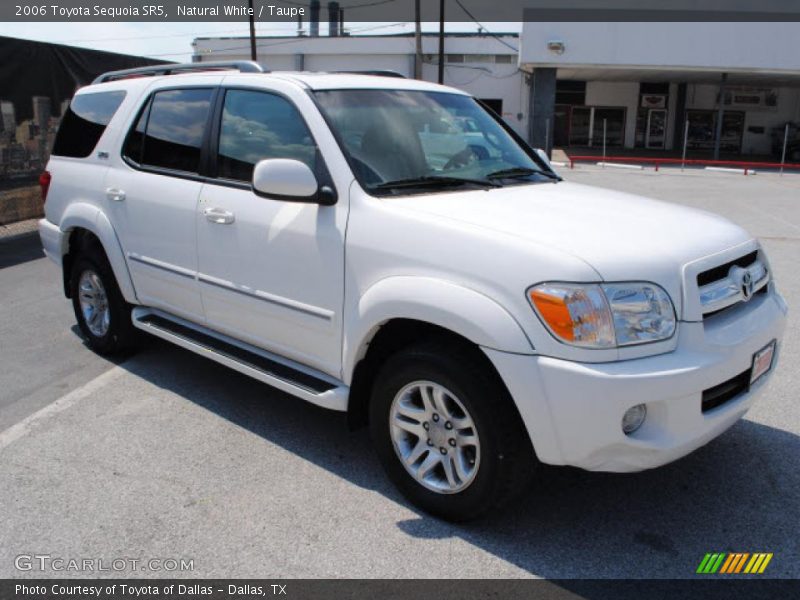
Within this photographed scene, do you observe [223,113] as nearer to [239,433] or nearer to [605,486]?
[239,433]

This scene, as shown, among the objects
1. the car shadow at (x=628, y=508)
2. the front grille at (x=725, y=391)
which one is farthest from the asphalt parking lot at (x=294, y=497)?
the front grille at (x=725, y=391)

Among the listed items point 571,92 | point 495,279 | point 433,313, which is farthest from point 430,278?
point 571,92

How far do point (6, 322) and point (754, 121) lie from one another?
38.9 metres

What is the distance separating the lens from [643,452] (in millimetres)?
2670

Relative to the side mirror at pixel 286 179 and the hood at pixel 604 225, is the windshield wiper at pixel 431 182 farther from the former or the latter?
the side mirror at pixel 286 179

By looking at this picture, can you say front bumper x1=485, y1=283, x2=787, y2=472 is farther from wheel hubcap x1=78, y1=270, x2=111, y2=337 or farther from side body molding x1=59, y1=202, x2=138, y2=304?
wheel hubcap x1=78, y1=270, x2=111, y2=337

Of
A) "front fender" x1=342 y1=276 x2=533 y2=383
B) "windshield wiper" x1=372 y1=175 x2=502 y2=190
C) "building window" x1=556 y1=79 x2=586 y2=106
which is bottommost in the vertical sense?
"front fender" x1=342 y1=276 x2=533 y2=383

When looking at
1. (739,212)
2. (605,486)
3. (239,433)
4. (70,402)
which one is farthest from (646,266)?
(739,212)

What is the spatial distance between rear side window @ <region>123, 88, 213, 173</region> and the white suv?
0.02 m

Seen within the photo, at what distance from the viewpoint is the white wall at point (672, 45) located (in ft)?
87.9

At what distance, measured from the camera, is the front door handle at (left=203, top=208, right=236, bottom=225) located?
3.77 metres

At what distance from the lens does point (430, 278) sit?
292 cm

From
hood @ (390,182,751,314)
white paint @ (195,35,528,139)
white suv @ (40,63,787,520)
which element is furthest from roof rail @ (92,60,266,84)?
white paint @ (195,35,528,139)

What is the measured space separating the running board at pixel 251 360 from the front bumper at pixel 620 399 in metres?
1.03
